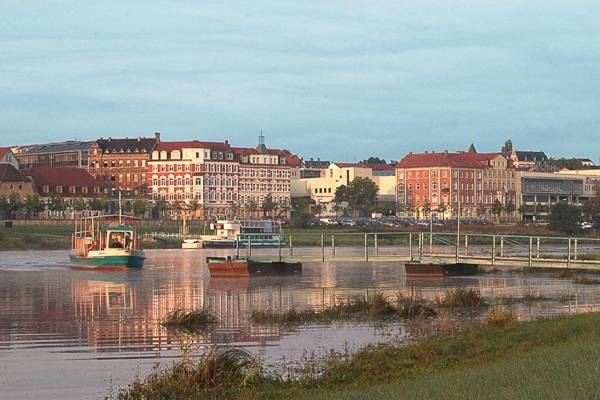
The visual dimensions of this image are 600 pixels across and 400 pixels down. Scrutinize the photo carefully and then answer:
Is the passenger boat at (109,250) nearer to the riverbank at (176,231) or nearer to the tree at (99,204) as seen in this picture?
the riverbank at (176,231)

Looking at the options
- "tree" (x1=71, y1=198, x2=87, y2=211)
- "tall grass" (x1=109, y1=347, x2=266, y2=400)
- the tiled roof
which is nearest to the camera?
A: "tall grass" (x1=109, y1=347, x2=266, y2=400)

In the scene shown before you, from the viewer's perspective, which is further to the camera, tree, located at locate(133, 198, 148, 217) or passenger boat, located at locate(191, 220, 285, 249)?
tree, located at locate(133, 198, 148, 217)

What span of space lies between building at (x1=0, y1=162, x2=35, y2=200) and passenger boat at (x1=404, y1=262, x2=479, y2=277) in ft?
426

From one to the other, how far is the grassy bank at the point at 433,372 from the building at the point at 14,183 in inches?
6433

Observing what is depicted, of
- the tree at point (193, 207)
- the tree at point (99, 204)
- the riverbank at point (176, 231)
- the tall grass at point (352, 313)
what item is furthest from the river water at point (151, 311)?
the tree at point (193, 207)

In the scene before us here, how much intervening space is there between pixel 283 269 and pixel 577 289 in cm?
1897

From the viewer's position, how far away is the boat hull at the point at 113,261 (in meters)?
79.8

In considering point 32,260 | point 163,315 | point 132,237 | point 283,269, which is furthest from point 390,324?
point 32,260

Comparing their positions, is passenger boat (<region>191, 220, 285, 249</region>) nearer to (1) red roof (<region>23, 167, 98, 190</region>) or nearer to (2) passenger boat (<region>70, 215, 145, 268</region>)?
(2) passenger boat (<region>70, 215, 145, 268</region>)

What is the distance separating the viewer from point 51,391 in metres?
24.6

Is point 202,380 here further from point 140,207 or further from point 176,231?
point 140,207

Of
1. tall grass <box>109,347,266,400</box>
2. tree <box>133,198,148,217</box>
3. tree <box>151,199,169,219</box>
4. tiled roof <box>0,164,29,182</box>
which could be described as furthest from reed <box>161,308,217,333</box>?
tiled roof <box>0,164,29,182</box>

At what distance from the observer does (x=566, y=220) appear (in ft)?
555

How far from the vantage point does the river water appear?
2814cm
